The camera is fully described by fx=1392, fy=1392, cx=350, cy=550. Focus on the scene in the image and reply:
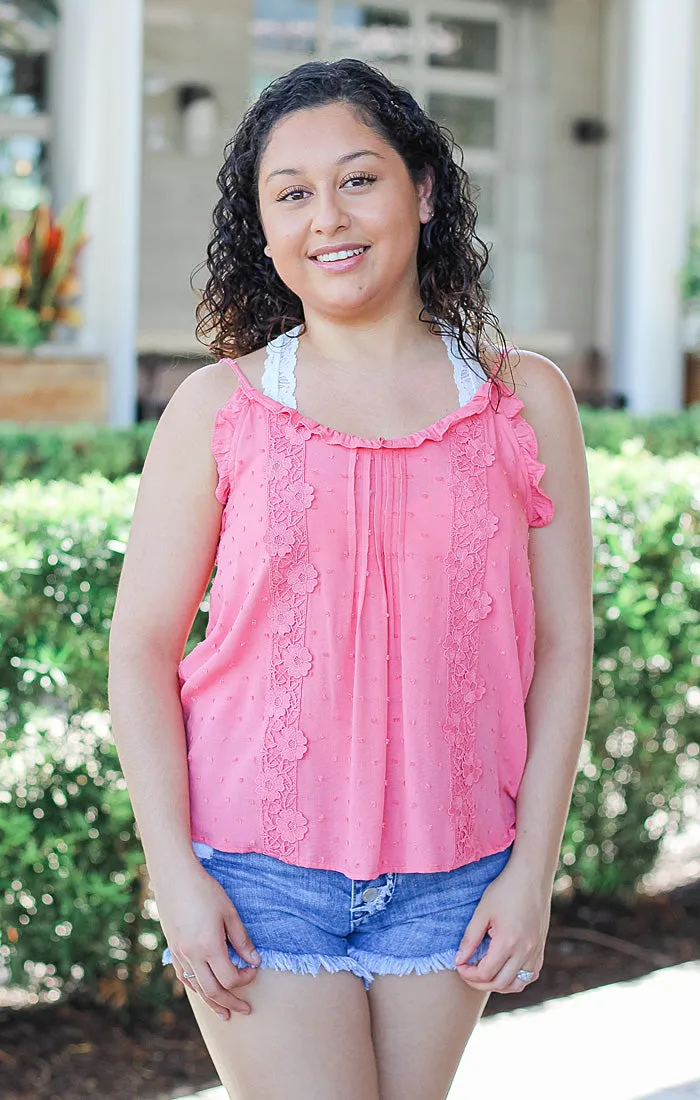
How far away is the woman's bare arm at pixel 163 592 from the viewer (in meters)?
1.75

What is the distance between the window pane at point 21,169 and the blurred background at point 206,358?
0.01 m

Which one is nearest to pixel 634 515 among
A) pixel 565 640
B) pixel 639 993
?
pixel 639 993

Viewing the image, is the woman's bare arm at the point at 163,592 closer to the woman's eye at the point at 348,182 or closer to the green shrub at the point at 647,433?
the woman's eye at the point at 348,182

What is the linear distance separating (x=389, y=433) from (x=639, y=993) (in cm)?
240

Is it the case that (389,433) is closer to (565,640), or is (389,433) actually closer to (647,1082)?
(565,640)

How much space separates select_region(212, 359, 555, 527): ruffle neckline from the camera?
1730 millimetres

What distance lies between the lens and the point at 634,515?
3561 millimetres

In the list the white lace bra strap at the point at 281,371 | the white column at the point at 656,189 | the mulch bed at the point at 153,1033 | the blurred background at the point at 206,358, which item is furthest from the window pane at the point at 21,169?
the white lace bra strap at the point at 281,371

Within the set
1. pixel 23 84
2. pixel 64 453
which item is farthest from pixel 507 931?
pixel 23 84

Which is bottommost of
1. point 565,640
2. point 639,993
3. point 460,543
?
point 639,993

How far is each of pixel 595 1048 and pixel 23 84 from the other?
20.7ft

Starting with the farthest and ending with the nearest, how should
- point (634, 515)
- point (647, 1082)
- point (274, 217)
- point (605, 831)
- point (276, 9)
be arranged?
point (276, 9) < point (605, 831) < point (634, 515) < point (647, 1082) < point (274, 217)

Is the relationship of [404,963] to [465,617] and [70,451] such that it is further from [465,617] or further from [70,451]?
[70,451]

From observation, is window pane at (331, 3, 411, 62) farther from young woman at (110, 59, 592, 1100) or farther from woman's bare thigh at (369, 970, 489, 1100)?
woman's bare thigh at (369, 970, 489, 1100)
